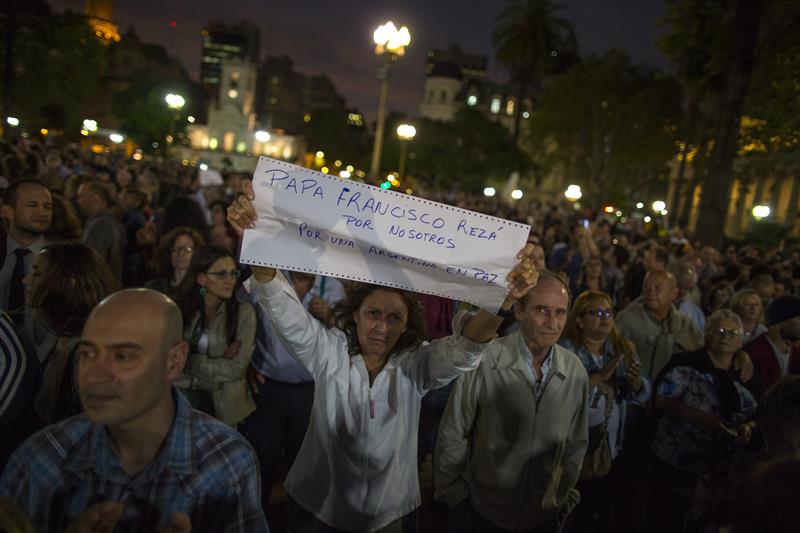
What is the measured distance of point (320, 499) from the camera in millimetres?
2947

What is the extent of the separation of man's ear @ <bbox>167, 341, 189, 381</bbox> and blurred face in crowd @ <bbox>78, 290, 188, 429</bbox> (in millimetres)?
28

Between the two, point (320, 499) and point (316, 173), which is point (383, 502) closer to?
point (320, 499)

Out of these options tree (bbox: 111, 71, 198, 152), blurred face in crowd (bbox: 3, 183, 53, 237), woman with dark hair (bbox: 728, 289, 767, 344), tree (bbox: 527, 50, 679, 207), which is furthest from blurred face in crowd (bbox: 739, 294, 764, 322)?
tree (bbox: 111, 71, 198, 152)

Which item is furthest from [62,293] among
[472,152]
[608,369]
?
[472,152]

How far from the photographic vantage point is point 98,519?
1.74 m

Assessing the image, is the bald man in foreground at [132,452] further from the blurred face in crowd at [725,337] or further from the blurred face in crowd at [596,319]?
the blurred face in crowd at [725,337]

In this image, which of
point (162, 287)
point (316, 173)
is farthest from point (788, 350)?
point (162, 287)

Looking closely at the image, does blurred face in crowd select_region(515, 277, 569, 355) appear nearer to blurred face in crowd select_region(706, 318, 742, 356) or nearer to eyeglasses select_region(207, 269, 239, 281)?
blurred face in crowd select_region(706, 318, 742, 356)

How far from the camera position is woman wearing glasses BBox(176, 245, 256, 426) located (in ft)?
13.5

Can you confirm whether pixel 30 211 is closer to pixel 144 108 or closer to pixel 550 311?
pixel 550 311

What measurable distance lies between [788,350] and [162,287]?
5.39m

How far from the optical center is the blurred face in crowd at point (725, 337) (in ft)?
13.9

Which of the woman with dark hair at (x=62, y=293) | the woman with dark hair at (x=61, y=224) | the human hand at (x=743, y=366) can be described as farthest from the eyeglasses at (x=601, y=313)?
the woman with dark hair at (x=61, y=224)

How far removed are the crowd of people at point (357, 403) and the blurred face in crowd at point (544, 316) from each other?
0.01 m
